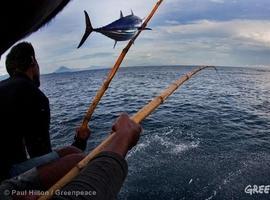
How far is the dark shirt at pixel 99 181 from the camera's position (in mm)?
1346

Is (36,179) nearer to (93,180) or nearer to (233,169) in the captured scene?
(93,180)

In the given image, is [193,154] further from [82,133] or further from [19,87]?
[19,87]

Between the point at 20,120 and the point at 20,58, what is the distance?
0.82 metres

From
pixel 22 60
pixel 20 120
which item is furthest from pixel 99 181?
pixel 22 60

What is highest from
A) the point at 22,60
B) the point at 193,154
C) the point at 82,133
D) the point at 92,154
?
the point at 22,60

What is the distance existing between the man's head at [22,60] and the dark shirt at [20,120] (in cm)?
10

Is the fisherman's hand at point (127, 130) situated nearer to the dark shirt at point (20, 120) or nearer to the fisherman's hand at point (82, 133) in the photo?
the dark shirt at point (20, 120)

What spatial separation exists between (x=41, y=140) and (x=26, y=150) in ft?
0.66

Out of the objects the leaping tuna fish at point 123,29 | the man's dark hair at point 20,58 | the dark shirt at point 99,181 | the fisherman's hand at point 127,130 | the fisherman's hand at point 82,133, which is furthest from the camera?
the fisherman's hand at point 82,133

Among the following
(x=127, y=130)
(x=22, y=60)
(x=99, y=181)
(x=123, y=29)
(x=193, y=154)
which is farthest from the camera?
(x=193, y=154)

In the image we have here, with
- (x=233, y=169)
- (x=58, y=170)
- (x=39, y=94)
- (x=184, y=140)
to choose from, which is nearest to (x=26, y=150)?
(x=58, y=170)

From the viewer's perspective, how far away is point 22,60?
3.49 metres

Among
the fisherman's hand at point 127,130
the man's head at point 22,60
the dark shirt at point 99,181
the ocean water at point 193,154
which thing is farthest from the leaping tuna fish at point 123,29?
the ocean water at point 193,154

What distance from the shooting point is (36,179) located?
3152 millimetres
